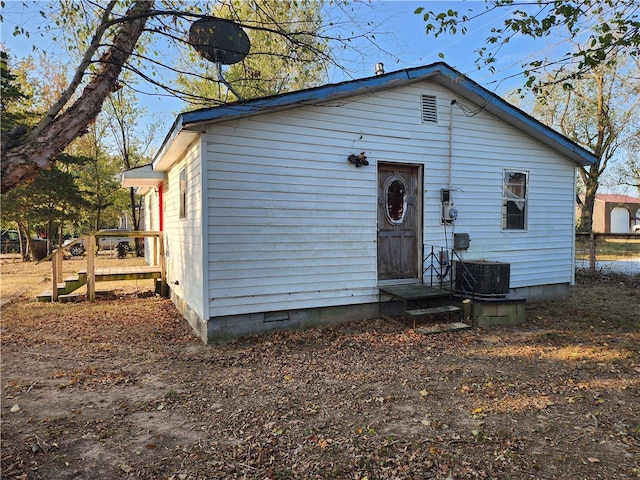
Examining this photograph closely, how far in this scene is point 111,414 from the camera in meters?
3.50

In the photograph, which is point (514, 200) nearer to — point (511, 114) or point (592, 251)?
point (511, 114)

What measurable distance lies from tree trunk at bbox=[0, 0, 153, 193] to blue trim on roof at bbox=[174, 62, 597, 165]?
4.63 ft

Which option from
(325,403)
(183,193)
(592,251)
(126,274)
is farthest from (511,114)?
(126,274)

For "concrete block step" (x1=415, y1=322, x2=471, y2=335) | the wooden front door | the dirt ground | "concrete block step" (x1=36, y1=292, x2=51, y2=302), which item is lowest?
the dirt ground

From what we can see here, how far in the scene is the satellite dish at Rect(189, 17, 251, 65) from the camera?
171 inches

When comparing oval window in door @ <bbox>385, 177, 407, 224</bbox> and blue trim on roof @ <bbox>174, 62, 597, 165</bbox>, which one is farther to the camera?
oval window in door @ <bbox>385, 177, 407, 224</bbox>

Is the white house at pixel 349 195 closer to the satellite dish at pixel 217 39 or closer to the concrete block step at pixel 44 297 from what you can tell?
the satellite dish at pixel 217 39

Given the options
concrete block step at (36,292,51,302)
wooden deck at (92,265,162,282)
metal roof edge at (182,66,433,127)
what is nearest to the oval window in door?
Answer: metal roof edge at (182,66,433,127)

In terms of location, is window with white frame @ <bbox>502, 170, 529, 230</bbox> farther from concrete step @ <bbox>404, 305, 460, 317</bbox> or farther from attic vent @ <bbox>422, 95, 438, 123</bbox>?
concrete step @ <bbox>404, 305, 460, 317</bbox>

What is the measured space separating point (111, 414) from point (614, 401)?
14.7 ft

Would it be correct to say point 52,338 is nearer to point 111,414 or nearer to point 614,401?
point 111,414

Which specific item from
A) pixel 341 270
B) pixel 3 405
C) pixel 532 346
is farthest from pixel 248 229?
pixel 532 346

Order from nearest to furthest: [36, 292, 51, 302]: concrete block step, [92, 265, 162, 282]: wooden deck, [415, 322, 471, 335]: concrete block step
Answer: [415, 322, 471, 335]: concrete block step → [36, 292, 51, 302]: concrete block step → [92, 265, 162, 282]: wooden deck

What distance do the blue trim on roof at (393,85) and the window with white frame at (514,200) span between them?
87 centimetres
